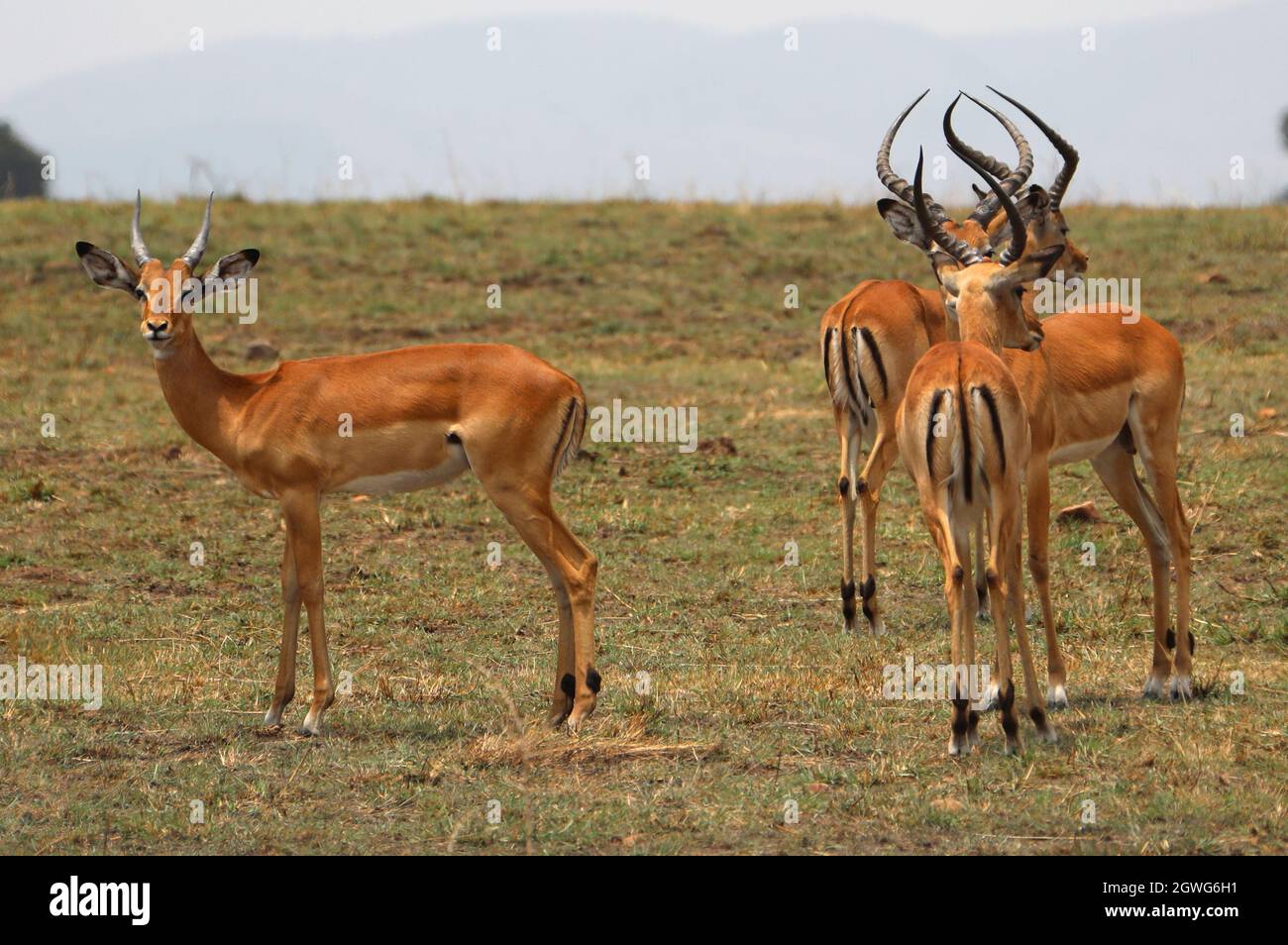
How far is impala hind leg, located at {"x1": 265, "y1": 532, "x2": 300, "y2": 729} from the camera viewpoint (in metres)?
7.02

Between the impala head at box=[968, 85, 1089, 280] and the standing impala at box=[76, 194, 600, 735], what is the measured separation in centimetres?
294

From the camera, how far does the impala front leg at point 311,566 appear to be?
7.01 m

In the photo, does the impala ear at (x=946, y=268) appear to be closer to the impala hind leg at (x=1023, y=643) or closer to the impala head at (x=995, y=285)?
the impala head at (x=995, y=285)

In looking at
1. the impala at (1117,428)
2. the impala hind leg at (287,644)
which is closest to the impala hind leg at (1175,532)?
the impala at (1117,428)

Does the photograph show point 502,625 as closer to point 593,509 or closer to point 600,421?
point 593,509

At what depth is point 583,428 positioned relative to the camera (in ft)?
23.4

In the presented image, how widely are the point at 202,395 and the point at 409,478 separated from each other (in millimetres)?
996

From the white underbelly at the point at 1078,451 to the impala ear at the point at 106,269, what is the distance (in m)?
3.99

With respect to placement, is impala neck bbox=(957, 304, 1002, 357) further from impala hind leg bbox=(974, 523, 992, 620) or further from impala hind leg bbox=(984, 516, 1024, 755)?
impala hind leg bbox=(984, 516, 1024, 755)

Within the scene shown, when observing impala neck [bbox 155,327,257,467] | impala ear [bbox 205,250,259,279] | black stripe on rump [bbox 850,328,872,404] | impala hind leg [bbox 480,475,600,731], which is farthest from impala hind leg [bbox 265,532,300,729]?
black stripe on rump [bbox 850,328,872,404]

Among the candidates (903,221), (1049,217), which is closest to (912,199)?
(903,221)

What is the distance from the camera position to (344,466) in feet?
23.0

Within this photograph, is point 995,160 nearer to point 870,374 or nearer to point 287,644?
point 870,374

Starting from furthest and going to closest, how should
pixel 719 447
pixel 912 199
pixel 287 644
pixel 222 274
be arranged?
pixel 719 447 → pixel 912 199 → pixel 222 274 → pixel 287 644
